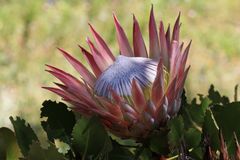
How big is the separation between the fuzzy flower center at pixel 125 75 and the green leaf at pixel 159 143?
3.5 inches

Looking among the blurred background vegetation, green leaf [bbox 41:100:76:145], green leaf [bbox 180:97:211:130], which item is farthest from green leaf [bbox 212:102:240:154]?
the blurred background vegetation

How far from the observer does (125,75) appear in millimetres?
1057

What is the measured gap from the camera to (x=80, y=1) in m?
5.85

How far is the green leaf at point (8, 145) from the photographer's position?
99 cm

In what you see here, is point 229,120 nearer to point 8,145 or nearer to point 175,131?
point 175,131

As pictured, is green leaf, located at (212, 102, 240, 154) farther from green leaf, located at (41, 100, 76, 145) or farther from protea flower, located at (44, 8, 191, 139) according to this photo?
green leaf, located at (41, 100, 76, 145)

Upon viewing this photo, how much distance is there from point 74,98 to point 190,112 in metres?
0.24

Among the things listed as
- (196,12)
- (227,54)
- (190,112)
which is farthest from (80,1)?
(190,112)

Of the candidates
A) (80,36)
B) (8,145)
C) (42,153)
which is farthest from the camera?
(80,36)

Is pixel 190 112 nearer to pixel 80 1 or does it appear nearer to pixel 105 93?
pixel 105 93

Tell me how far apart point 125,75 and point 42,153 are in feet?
0.80

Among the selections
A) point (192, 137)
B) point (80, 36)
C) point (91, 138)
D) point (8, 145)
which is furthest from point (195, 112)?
point (80, 36)

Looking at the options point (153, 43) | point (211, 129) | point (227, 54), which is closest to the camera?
point (211, 129)

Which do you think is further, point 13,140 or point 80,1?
point 80,1
